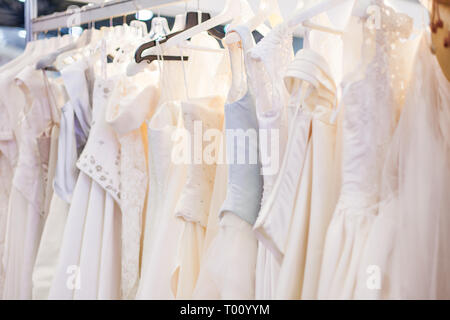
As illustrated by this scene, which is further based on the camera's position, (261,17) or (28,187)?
(28,187)

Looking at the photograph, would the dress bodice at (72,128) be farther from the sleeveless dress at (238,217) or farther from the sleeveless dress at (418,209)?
the sleeveless dress at (418,209)

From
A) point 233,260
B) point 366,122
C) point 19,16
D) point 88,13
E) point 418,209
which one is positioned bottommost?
point 233,260

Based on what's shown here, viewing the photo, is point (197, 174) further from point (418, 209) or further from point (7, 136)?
point (7, 136)

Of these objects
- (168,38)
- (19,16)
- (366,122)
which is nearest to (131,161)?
(168,38)

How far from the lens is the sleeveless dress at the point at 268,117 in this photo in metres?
0.76

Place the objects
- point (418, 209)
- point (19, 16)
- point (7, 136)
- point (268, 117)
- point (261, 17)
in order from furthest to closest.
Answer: point (19, 16), point (7, 136), point (261, 17), point (268, 117), point (418, 209)

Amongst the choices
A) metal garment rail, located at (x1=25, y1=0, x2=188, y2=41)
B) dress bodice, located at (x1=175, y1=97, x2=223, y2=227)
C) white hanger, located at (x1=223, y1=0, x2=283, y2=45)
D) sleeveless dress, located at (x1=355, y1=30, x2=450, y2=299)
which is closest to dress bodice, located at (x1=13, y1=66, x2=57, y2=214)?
metal garment rail, located at (x1=25, y1=0, x2=188, y2=41)

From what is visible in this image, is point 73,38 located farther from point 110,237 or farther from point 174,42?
point 110,237

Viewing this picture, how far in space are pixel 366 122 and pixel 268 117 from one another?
0.56ft

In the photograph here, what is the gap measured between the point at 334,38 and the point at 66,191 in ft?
2.17

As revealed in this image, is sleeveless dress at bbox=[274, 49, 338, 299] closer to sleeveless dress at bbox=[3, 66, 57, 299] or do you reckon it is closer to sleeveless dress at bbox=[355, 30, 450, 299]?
sleeveless dress at bbox=[355, 30, 450, 299]

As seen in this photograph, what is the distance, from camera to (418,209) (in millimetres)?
619

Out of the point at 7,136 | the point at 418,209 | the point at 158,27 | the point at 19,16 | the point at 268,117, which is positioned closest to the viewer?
the point at 418,209

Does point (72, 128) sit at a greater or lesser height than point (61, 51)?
lesser
